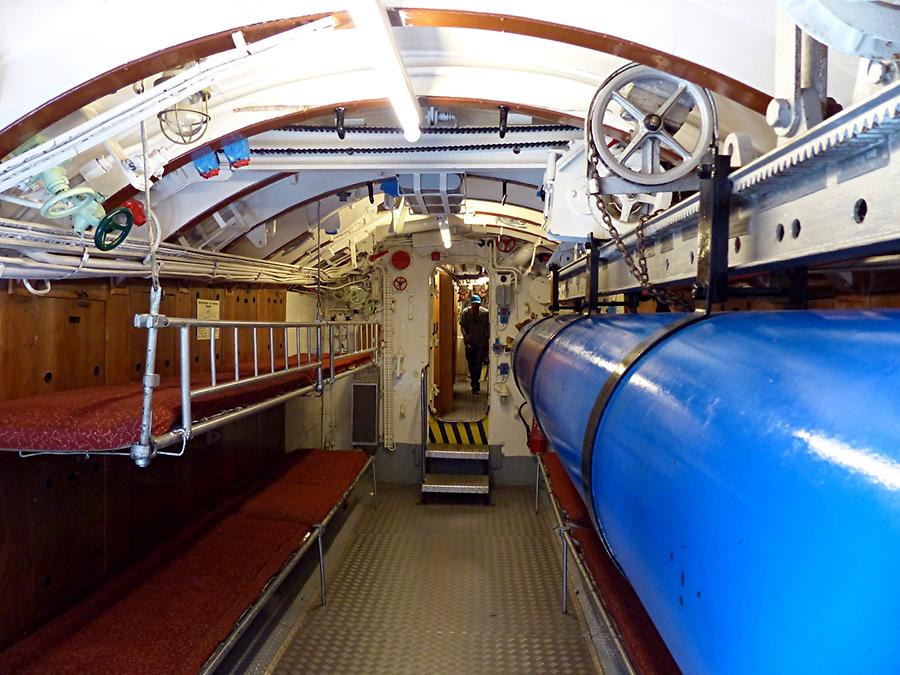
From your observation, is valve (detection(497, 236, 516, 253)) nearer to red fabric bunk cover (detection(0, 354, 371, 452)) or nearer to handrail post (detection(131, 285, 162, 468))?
red fabric bunk cover (detection(0, 354, 371, 452))

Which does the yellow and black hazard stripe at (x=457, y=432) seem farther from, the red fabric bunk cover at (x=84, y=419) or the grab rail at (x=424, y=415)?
the red fabric bunk cover at (x=84, y=419)

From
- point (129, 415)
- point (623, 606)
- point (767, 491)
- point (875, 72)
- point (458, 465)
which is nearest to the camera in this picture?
point (767, 491)

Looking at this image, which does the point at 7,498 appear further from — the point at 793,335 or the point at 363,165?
the point at 793,335

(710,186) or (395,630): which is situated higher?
(710,186)

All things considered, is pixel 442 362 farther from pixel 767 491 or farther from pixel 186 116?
pixel 767 491

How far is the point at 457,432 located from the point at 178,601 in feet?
17.8

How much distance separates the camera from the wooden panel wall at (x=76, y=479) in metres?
2.49

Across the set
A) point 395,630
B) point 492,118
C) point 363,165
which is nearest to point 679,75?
point 492,118

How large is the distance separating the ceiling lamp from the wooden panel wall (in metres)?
1.05

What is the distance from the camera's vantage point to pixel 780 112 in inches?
51.4

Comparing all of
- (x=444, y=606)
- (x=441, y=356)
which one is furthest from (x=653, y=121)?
(x=441, y=356)

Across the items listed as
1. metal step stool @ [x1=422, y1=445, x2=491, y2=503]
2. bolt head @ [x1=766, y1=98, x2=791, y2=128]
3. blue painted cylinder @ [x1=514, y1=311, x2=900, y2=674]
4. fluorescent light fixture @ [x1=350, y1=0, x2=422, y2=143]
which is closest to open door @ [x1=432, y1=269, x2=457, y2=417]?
metal step stool @ [x1=422, y1=445, x2=491, y2=503]

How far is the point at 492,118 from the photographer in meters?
3.66

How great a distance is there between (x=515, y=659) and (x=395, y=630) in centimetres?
90
